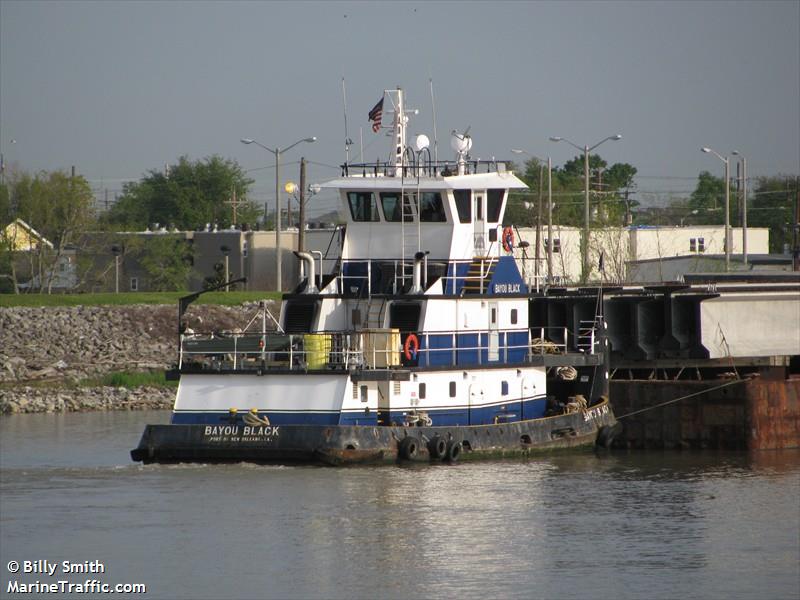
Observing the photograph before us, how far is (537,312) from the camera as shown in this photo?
134 feet

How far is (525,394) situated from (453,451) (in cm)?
347

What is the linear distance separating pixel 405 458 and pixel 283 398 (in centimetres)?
276

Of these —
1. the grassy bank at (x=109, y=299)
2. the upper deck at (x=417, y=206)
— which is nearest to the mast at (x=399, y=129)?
the upper deck at (x=417, y=206)

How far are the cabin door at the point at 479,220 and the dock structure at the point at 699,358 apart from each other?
3129 mm

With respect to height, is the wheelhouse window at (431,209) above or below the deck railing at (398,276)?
above

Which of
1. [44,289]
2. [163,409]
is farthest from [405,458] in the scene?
[44,289]

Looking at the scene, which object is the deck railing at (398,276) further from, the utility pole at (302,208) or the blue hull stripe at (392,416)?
the utility pole at (302,208)

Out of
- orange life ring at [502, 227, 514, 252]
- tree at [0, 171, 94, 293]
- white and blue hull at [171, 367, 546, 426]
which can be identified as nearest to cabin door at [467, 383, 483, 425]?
white and blue hull at [171, 367, 546, 426]

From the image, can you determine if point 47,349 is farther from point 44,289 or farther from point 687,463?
point 687,463

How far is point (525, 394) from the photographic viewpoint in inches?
1375

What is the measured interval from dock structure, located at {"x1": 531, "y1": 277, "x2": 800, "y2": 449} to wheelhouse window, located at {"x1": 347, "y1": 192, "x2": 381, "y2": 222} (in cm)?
534

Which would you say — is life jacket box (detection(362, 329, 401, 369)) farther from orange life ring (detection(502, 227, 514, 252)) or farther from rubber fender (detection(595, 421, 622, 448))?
rubber fender (detection(595, 421, 622, 448))

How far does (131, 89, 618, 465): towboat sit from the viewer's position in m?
30.9

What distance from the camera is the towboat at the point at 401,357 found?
30859 mm
